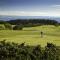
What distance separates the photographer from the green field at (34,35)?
4.93 meters

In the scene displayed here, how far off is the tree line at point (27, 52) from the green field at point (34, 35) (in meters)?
0.13

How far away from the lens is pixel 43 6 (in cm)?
533

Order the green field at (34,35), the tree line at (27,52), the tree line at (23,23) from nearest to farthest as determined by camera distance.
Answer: the tree line at (27,52) → the green field at (34,35) → the tree line at (23,23)

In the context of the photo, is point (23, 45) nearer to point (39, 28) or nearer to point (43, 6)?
point (39, 28)

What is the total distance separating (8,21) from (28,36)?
2.18 feet

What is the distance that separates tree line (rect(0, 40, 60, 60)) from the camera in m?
4.48

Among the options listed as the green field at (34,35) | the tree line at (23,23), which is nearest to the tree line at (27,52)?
the green field at (34,35)

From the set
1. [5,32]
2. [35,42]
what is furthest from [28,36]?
[5,32]

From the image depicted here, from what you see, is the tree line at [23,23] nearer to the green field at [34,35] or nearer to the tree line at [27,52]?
the green field at [34,35]

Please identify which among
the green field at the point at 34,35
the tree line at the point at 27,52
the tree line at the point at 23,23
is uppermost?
the tree line at the point at 23,23

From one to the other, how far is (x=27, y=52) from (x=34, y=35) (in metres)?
0.64

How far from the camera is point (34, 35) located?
505 centimetres

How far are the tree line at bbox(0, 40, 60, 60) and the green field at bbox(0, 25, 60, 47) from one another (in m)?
0.13

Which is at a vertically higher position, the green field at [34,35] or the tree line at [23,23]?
the tree line at [23,23]
